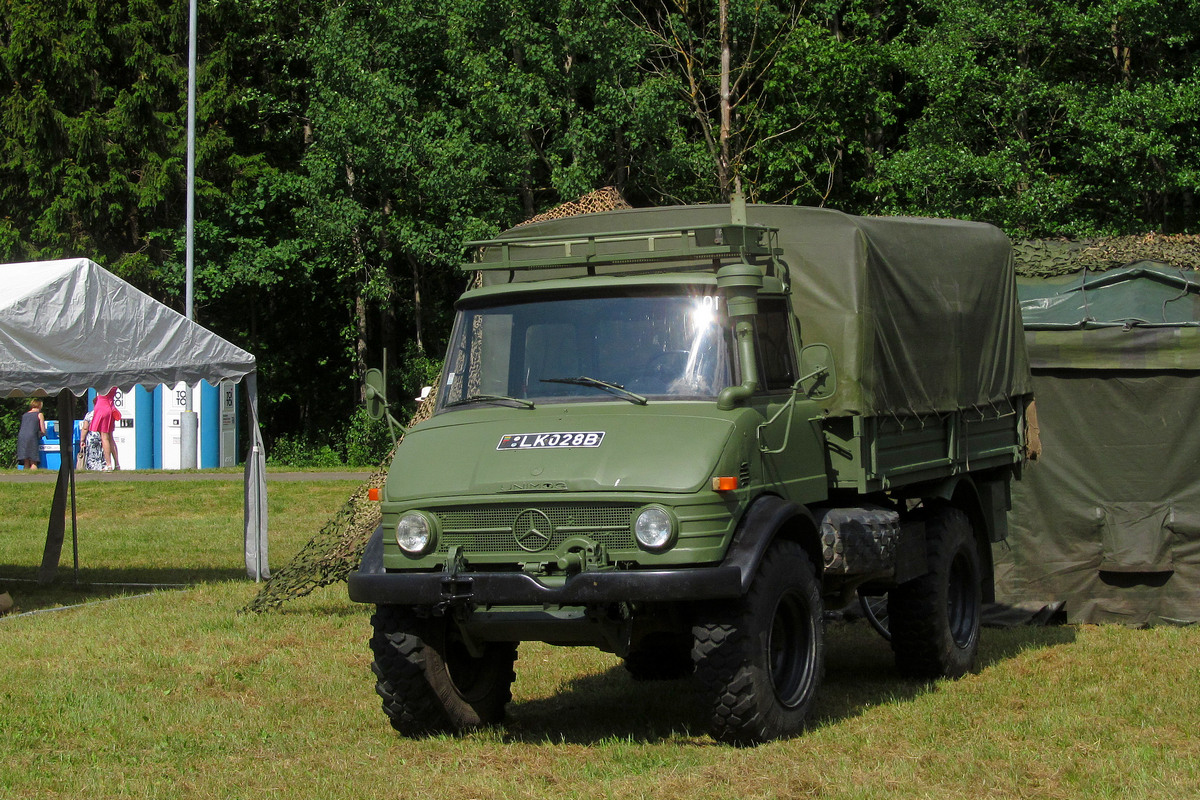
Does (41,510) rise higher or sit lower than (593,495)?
lower

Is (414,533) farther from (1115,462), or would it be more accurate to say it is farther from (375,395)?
(1115,462)

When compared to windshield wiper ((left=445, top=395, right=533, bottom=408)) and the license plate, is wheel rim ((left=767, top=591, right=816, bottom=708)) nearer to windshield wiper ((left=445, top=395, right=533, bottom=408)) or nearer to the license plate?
the license plate

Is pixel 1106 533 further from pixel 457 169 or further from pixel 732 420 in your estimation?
pixel 457 169

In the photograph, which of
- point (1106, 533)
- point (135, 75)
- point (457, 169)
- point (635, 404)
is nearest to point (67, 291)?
point (635, 404)

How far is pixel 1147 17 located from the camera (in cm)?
2548

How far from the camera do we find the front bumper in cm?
688

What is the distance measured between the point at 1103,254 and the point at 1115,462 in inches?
85.4

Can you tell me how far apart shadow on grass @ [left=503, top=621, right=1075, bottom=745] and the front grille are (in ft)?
2.98

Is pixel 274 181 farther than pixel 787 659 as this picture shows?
Yes

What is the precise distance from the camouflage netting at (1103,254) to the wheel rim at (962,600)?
4600mm

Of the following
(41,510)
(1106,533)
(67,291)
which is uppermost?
(67,291)

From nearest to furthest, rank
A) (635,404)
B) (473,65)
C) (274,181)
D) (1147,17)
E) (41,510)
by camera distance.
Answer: (635,404)
(41,510)
(1147,17)
(473,65)
(274,181)

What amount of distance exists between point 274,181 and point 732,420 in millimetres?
28790

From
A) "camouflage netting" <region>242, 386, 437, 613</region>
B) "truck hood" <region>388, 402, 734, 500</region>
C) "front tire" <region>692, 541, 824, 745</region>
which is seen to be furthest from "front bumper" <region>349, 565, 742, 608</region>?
"camouflage netting" <region>242, 386, 437, 613</region>
